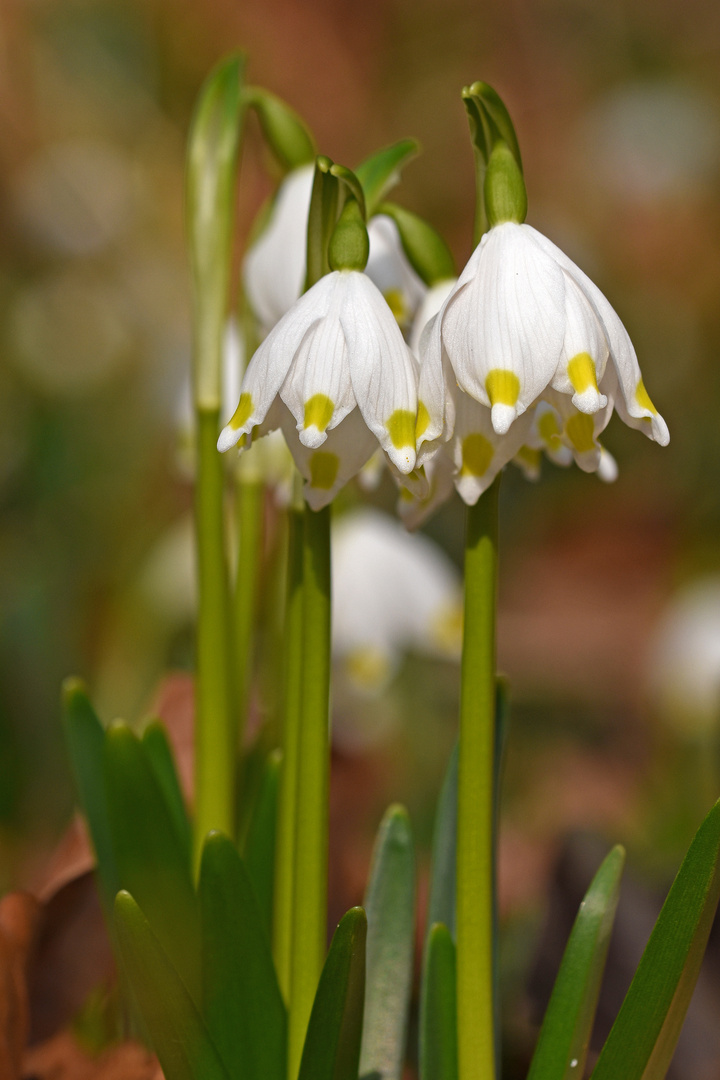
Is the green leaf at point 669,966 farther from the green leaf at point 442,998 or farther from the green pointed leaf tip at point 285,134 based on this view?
the green pointed leaf tip at point 285,134

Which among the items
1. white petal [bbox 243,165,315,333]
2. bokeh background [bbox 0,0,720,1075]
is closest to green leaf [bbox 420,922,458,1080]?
white petal [bbox 243,165,315,333]

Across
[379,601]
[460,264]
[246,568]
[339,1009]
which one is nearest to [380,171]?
[246,568]

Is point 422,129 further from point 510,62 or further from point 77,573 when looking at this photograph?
point 77,573

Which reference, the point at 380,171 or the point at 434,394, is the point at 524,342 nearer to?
the point at 434,394

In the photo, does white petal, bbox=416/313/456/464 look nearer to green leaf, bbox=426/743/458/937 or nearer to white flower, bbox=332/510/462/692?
green leaf, bbox=426/743/458/937

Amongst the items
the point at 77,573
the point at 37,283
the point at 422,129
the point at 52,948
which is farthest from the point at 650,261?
the point at 52,948

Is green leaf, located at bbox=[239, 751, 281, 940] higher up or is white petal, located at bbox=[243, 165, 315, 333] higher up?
white petal, located at bbox=[243, 165, 315, 333]
